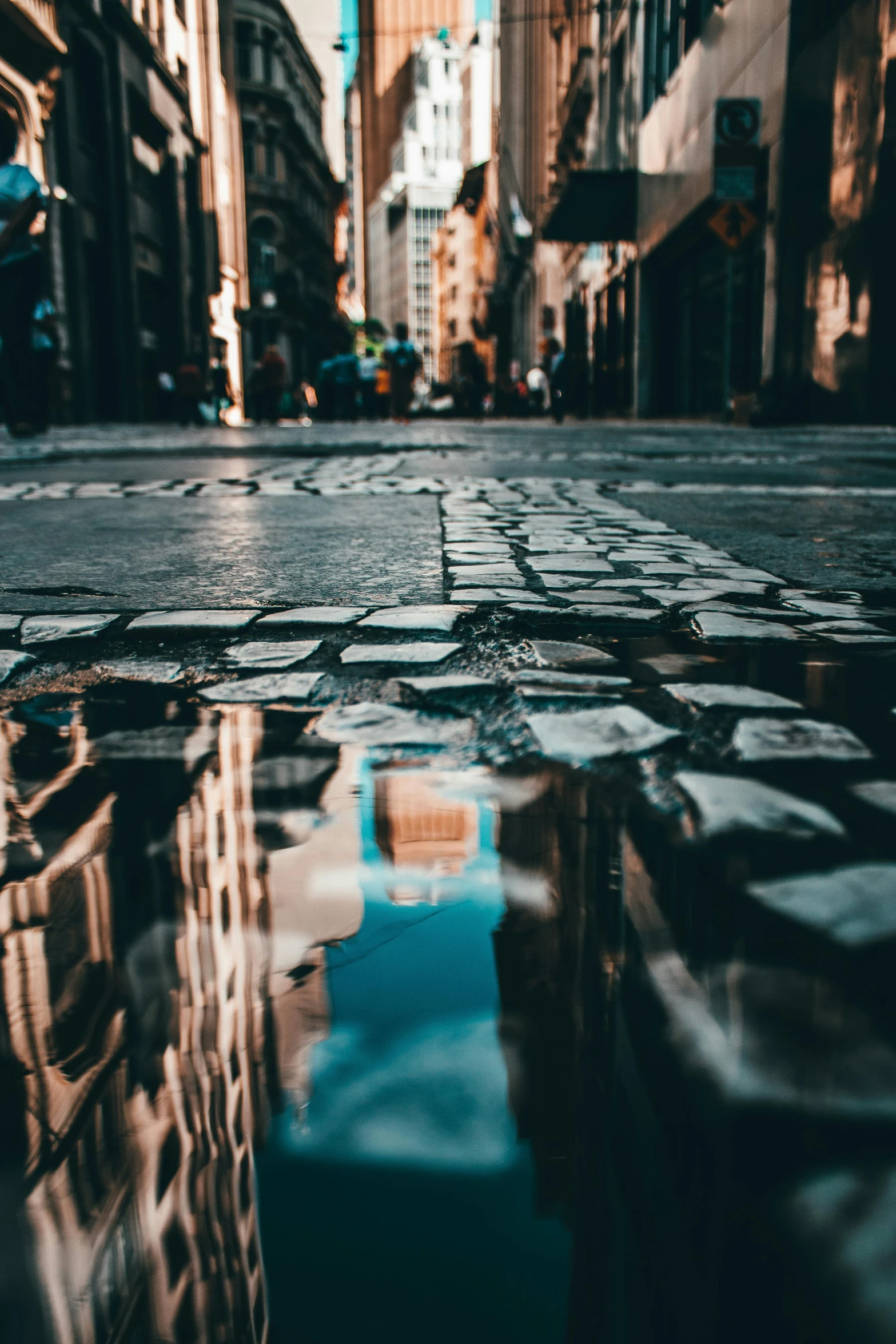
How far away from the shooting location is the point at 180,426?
20.4m

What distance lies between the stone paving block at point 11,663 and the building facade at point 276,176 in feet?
144

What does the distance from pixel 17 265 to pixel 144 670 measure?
24.8ft

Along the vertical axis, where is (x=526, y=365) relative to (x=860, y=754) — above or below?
above

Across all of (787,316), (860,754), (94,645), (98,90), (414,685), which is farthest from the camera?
(98,90)

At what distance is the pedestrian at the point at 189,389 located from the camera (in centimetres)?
2112

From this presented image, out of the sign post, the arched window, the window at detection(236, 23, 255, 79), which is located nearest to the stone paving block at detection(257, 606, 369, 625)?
the sign post

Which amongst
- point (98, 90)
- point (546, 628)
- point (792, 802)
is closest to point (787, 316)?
point (546, 628)

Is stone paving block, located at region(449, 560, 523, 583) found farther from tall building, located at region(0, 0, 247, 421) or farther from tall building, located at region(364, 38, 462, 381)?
tall building, located at region(364, 38, 462, 381)

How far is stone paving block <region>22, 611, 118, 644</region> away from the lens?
242 centimetres

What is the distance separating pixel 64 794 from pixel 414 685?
69 cm

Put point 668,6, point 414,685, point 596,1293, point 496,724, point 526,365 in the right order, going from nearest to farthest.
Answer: point 596,1293 → point 496,724 → point 414,685 → point 668,6 → point 526,365

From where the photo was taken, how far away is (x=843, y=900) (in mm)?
1089

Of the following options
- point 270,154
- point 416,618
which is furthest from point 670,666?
point 270,154

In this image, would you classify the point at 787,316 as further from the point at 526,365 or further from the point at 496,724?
the point at 526,365
